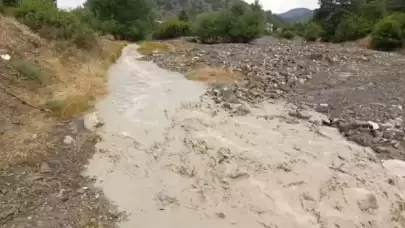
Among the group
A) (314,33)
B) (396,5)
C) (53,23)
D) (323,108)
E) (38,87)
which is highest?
(53,23)

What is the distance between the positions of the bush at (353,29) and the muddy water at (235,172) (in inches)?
1241

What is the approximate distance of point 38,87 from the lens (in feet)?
41.6

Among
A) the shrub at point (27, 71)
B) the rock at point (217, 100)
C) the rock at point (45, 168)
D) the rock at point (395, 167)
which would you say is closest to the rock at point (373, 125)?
the rock at point (395, 167)

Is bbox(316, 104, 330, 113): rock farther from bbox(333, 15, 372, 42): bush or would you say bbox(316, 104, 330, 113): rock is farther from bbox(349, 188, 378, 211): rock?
bbox(333, 15, 372, 42): bush

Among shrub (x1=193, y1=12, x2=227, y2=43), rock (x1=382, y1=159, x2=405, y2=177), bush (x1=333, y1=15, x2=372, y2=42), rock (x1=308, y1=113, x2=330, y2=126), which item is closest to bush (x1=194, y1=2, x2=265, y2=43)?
shrub (x1=193, y1=12, x2=227, y2=43)

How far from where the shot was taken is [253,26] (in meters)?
45.8

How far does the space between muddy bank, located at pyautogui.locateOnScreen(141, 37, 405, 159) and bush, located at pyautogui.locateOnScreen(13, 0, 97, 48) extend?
168 inches

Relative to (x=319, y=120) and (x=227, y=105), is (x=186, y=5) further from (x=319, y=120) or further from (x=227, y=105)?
(x=319, y=120)

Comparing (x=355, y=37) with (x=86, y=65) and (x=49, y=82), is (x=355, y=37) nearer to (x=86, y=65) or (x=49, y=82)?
(x=86, y=65)

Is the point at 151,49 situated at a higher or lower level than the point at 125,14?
lower

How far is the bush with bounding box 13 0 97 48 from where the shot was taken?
18.5 metres

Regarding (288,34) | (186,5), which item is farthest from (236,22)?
(186,5)

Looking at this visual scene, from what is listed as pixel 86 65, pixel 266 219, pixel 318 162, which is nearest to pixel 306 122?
pixel 318 162

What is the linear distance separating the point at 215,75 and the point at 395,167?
31.9ft
